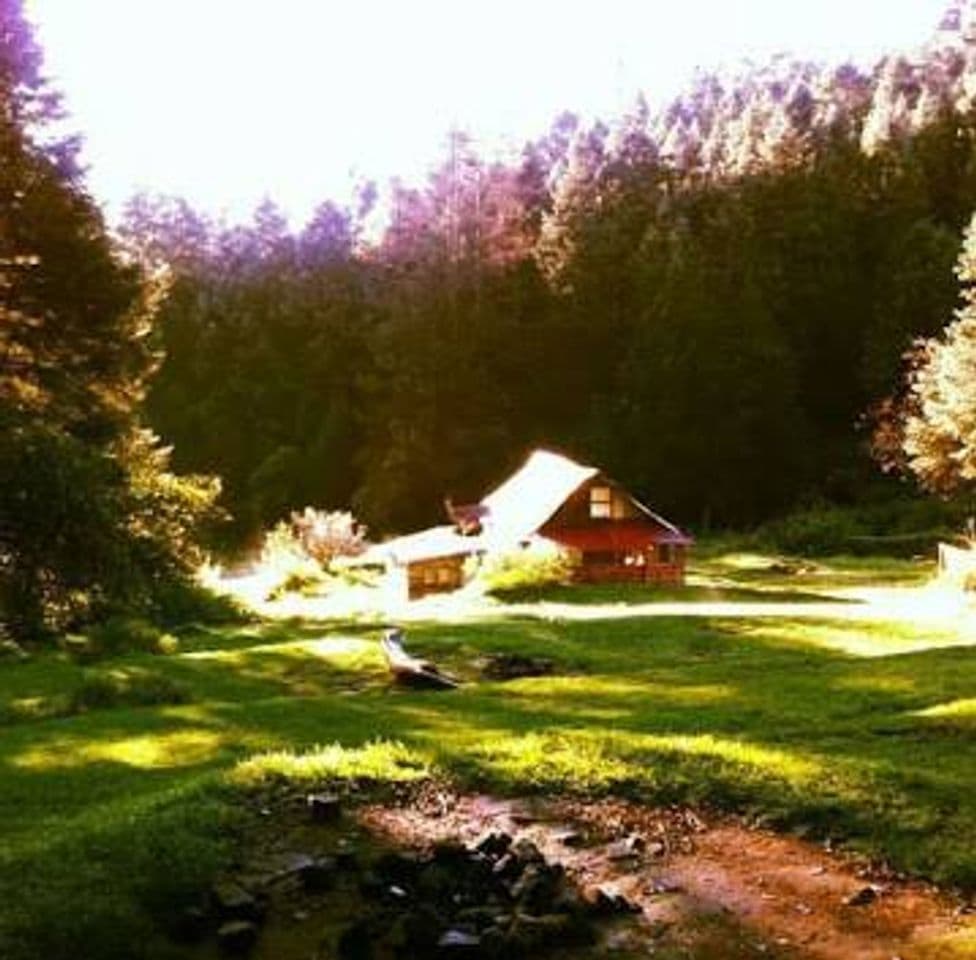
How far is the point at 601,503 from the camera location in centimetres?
5894

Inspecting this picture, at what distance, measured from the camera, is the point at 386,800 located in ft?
49.2

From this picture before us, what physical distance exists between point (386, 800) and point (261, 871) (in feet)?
8.18

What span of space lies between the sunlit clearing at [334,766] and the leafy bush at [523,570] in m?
32.4

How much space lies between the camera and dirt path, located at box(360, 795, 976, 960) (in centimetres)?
1094

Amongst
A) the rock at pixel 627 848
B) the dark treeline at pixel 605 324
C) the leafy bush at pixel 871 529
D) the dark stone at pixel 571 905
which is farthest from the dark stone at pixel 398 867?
the dark treeline at pixel 605 324

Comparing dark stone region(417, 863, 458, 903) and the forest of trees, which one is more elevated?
the forest of trees

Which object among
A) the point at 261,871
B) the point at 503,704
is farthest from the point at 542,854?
the point at 503,704

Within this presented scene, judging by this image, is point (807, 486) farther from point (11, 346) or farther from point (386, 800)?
point (386, 800)

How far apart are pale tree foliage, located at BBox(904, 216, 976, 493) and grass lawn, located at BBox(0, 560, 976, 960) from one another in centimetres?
1895

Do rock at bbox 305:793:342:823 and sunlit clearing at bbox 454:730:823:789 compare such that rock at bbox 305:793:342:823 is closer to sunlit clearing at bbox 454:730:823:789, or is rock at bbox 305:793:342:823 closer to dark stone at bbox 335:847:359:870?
dark stone at bbox 335:847:359:870

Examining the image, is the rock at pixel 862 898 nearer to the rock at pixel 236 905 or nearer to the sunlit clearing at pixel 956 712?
the rock at pixel 236 905

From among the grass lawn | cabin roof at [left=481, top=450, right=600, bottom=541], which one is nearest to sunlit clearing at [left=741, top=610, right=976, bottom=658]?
the grass lawn

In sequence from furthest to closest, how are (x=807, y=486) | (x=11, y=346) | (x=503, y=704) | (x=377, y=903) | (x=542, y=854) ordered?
(x=807, y=486)
(x=11, y=346)
(x=503, y=704)
(x=542, y=854)
(x=377, y=903)

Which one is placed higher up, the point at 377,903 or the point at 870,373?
the point at 870,373
